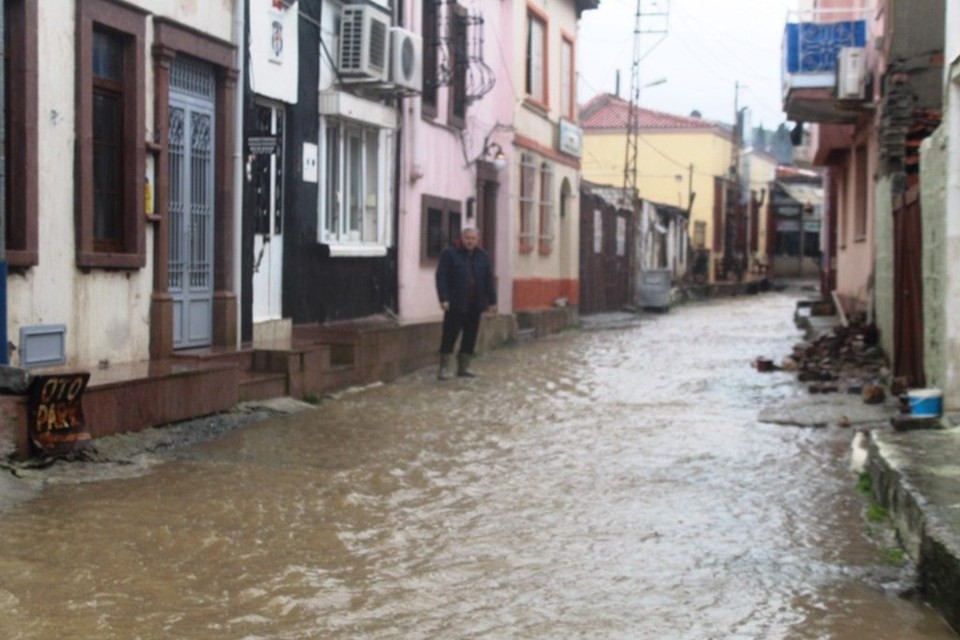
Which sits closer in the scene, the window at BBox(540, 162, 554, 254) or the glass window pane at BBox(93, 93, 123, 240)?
the glass window pane at BBox(93, 93, 123, 240)

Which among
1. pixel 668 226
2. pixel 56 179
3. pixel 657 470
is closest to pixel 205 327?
pixel 56 179

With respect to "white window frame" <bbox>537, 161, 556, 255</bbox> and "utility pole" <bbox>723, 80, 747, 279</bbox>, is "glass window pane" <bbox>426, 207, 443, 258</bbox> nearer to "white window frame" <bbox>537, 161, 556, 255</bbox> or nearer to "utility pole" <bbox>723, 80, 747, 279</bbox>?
"white window frame" <bbox>537, 161, 556, 255</bbox>

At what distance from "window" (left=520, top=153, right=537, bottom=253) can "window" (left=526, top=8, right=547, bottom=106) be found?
1243mm

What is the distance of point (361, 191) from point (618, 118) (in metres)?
39.1

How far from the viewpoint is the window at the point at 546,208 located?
26.1 metres

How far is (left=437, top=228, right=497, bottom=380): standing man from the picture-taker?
15.6 metres

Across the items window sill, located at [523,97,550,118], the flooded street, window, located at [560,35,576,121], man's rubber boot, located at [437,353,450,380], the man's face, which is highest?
window, located at [560,35,576,121]

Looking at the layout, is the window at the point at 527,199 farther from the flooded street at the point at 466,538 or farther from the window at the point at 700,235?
the window at the point at 700,235

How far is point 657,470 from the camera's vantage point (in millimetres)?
9094

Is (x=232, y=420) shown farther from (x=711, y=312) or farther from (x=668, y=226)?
(x=668, y=226)

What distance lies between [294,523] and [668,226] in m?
41.8

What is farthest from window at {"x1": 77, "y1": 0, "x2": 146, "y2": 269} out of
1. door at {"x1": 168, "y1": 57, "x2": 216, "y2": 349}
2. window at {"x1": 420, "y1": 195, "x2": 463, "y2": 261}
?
window at {"x1": 420, "y1": 195, "x2": 463, "y2": 261}

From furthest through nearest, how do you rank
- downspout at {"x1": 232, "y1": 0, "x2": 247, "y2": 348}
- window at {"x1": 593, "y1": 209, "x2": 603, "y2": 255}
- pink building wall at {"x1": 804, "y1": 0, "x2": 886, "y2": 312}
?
window at {"x1": 593, "y1": 209, "x2": 603, "y2": 255}
pink building wall at {"x1": 804, "y1": 0, "x2": 886, "y2": 312}
downspout at {"x1": 232, "y1": 0, "x2": 247, "y2": 348}

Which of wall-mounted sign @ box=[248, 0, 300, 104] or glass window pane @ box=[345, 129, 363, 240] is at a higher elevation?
wall-mounted sign @ box=[248, 0, 300, 104]
